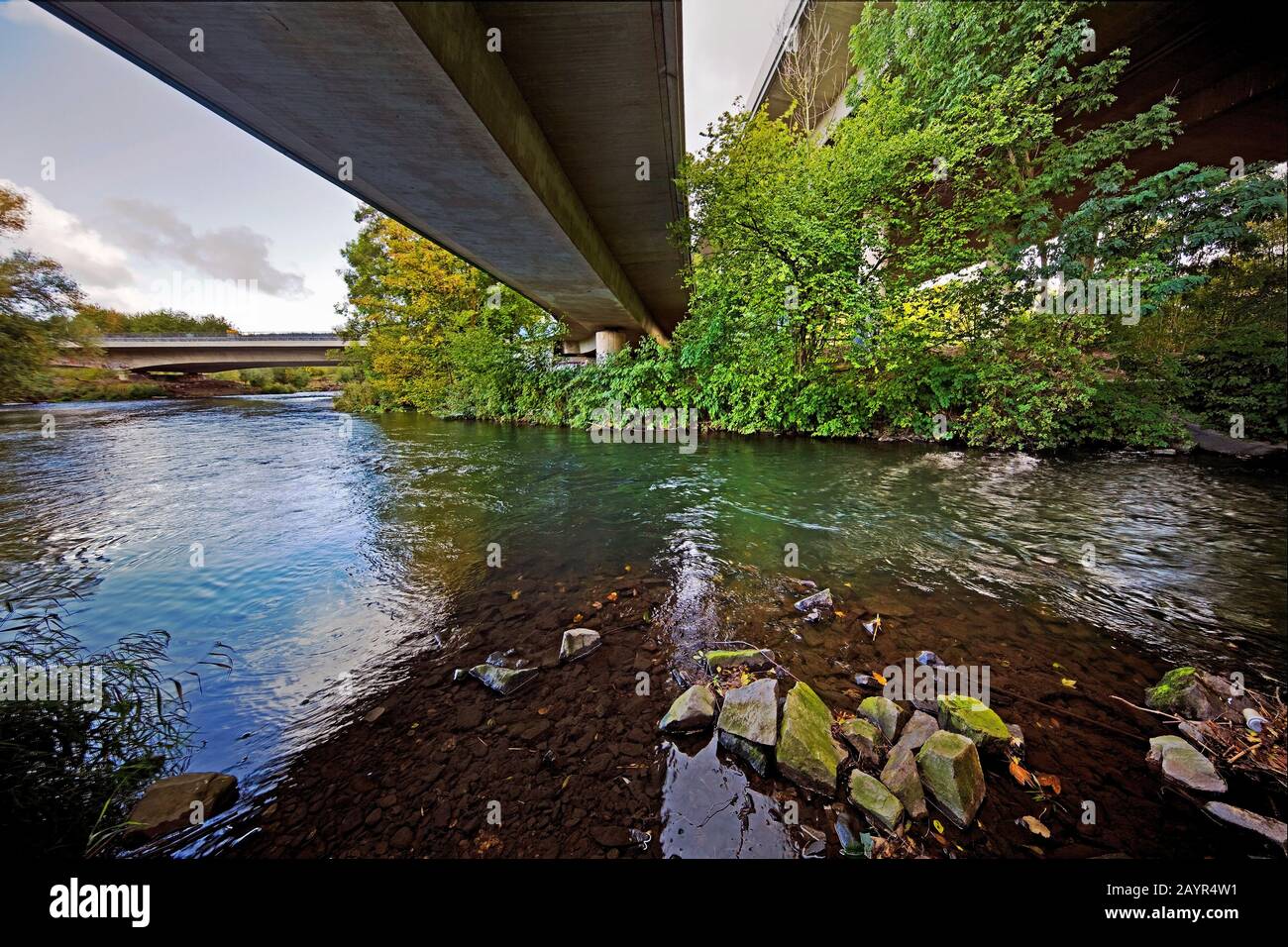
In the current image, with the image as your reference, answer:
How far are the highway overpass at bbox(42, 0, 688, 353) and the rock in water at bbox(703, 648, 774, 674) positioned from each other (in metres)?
5.15

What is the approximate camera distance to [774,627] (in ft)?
11.8

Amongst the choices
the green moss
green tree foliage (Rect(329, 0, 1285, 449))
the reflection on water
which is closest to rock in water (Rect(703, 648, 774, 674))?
the reflection on water

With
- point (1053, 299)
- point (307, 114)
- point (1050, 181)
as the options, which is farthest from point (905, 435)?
point (307, 114)

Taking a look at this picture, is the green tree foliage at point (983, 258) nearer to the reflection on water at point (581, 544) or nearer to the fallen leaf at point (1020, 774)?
the reflection on water at point (581, 544)

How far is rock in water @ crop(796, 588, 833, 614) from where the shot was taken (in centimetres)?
384

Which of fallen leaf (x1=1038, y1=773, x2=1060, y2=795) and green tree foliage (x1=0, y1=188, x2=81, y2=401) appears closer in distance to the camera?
fallen leaf (x1=1038, y1=773, x2=1060, y2=795)

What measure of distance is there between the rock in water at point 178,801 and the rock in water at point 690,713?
223 cm

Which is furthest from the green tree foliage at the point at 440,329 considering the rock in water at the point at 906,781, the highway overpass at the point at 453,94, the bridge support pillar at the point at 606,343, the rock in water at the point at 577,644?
the rock in water at the point at 906,781

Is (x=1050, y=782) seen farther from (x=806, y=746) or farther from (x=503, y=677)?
(x=503, y=677)

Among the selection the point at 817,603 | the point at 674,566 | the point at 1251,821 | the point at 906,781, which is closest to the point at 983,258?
the point at 817,603

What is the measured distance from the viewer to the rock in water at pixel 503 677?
2.92 metres

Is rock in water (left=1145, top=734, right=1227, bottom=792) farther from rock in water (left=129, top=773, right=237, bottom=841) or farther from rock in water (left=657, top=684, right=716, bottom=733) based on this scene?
rock in water (left=129, top=773, right=237, bottom=841)

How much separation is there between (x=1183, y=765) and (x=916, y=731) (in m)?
1.21
